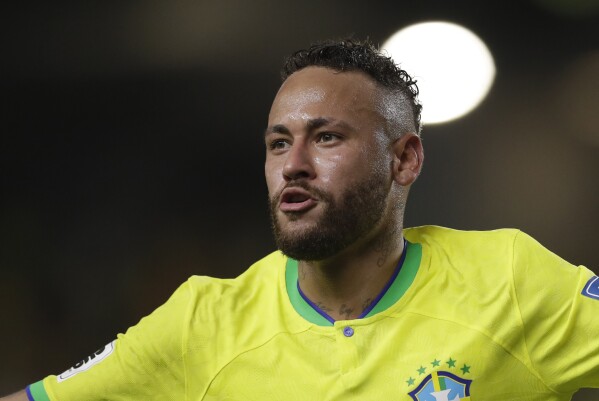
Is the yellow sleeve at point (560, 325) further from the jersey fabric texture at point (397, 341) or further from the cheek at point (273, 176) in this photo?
the cheek at point (273, 176)

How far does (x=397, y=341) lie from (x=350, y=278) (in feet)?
0.51

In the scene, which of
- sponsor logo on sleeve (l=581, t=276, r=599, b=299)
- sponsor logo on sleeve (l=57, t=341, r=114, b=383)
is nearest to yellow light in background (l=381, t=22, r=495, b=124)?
sponsor logo on sleeve (l=581, t=276, r=599, b=299)

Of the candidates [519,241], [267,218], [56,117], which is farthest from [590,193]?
[56,117]

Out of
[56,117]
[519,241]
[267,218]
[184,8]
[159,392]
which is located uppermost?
[184,8]

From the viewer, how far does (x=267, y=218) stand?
11.6 feet

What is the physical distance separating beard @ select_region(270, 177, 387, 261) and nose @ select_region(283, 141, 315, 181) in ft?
0.06

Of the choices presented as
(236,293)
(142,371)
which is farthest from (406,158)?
(142,371)

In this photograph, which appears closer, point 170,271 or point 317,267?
point 317,267

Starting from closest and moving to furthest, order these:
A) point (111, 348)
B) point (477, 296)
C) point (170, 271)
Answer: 1. point (477, 296)
2. point (111, 348)
3. point (170, 271)

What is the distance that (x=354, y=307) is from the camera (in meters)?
1.55

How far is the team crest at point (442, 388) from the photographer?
141 centimetres

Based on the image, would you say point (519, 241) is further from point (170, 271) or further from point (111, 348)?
point (170, 271)

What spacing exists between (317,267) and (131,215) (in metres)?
2.06

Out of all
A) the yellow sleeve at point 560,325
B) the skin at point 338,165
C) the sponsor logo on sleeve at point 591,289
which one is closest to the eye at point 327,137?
the skin at point 338,165
